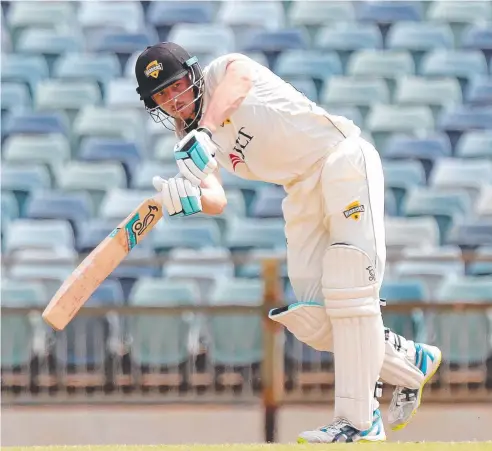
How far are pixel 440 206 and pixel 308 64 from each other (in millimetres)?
1657

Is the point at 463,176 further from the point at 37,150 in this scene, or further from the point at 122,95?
the point at 37,150

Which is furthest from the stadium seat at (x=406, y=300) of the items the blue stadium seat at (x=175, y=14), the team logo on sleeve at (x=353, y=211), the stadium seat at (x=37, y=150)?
the blue stadium seat at (x=175, y=14)

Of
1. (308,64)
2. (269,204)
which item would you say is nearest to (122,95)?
(308,64)

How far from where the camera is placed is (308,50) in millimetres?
8977

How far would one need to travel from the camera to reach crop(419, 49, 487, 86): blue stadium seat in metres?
8.67

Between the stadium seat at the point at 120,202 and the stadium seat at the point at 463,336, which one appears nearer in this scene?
the stadium seat at the point at 463,336

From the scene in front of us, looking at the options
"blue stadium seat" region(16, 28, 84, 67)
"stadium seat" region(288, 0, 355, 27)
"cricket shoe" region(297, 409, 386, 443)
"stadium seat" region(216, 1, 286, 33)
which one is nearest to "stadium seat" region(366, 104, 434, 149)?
"stadium seat" region(288, 0, 355, 27)

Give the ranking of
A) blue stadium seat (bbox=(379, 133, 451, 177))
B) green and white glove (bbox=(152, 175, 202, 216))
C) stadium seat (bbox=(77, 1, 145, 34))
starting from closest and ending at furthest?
green and white glove (bbox=(152, 175, 202, 216))
blue stadium seat (bbox=(379, 133, 451, 177))
stadium seat (bbox=(77, 1, 145, 34))

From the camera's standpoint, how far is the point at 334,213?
3699 millimetres

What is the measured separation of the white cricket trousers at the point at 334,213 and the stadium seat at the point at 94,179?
436 cm

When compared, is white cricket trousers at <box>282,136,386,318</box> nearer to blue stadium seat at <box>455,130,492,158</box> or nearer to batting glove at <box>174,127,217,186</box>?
batting glove at <box>174,127,217,186</box>

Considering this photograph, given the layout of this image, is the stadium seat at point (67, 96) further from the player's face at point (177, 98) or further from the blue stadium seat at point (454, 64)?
the player's face at point (177, 98)

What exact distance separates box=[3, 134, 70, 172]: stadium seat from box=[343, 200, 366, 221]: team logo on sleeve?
490 centimetres

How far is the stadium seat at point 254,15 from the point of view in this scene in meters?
9.12
